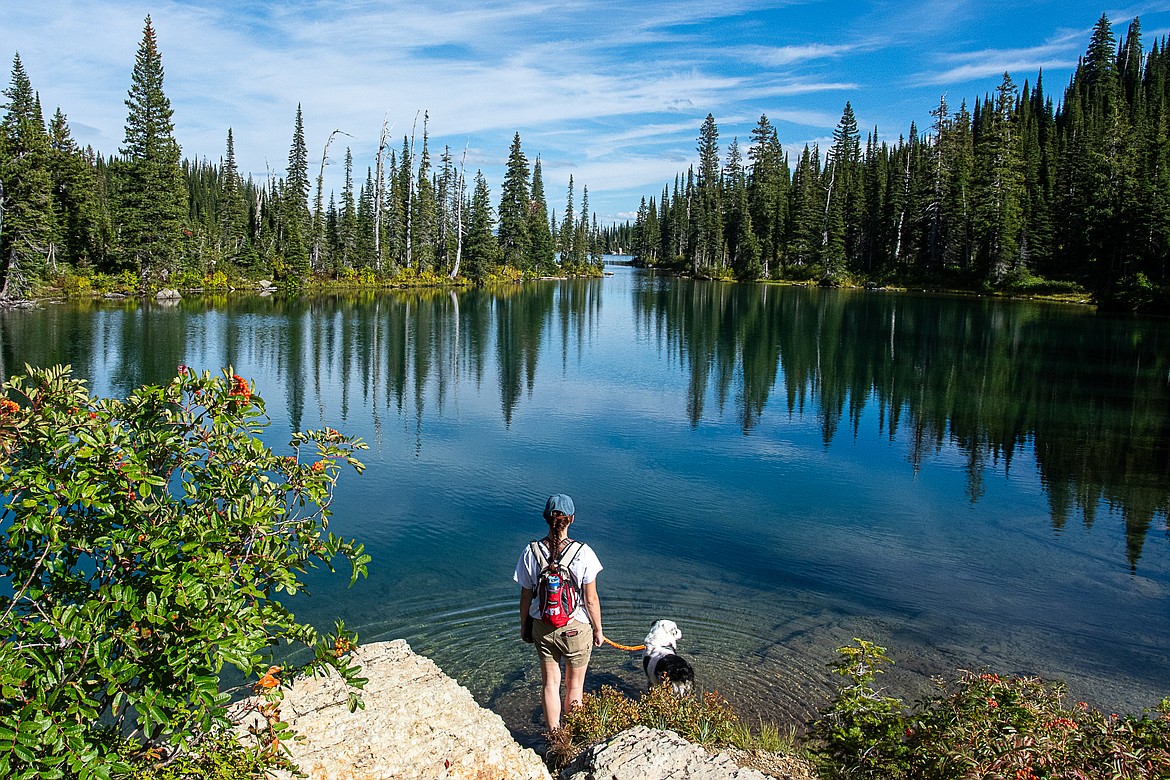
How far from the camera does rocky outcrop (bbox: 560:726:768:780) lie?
17.0ft

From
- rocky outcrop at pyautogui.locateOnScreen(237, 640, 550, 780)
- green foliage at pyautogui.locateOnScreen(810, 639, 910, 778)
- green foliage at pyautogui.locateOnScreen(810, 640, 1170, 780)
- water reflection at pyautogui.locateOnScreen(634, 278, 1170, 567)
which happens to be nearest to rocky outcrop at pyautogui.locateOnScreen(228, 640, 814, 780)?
rocky outcrop at pyautogui.locateOnScreen(237, 640, 550, 780)

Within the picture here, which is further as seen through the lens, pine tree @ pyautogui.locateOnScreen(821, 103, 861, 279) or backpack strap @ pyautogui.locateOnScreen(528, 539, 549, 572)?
pine tree @ pyautogui.locateOnScreen(821, 103, 861, 279)

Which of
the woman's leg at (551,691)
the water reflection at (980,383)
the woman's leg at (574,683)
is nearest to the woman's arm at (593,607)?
the woman's leg at (574,683)

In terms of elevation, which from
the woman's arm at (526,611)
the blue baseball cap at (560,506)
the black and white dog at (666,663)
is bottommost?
the black and white dog at (666,663)

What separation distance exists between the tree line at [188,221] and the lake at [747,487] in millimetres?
11879

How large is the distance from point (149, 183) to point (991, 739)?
5654 cm

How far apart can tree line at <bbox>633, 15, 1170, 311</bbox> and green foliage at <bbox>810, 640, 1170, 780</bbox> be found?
56.4 metres

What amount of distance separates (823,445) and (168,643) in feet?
55.3

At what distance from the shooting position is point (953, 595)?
1073 centimetres

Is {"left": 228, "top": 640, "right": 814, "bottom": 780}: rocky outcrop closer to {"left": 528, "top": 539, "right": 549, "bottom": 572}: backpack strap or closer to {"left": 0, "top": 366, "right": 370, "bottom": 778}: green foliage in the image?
{"left": 0, "top": 366, "right": 370, "bottom": 778}: green foliage

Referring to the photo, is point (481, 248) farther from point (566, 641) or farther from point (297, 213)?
point (566, 641)

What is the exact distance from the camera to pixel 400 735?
5258mm

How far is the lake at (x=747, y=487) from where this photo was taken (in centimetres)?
913

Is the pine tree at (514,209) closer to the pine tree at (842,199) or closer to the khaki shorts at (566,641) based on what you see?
the pine tree at (842,199)
